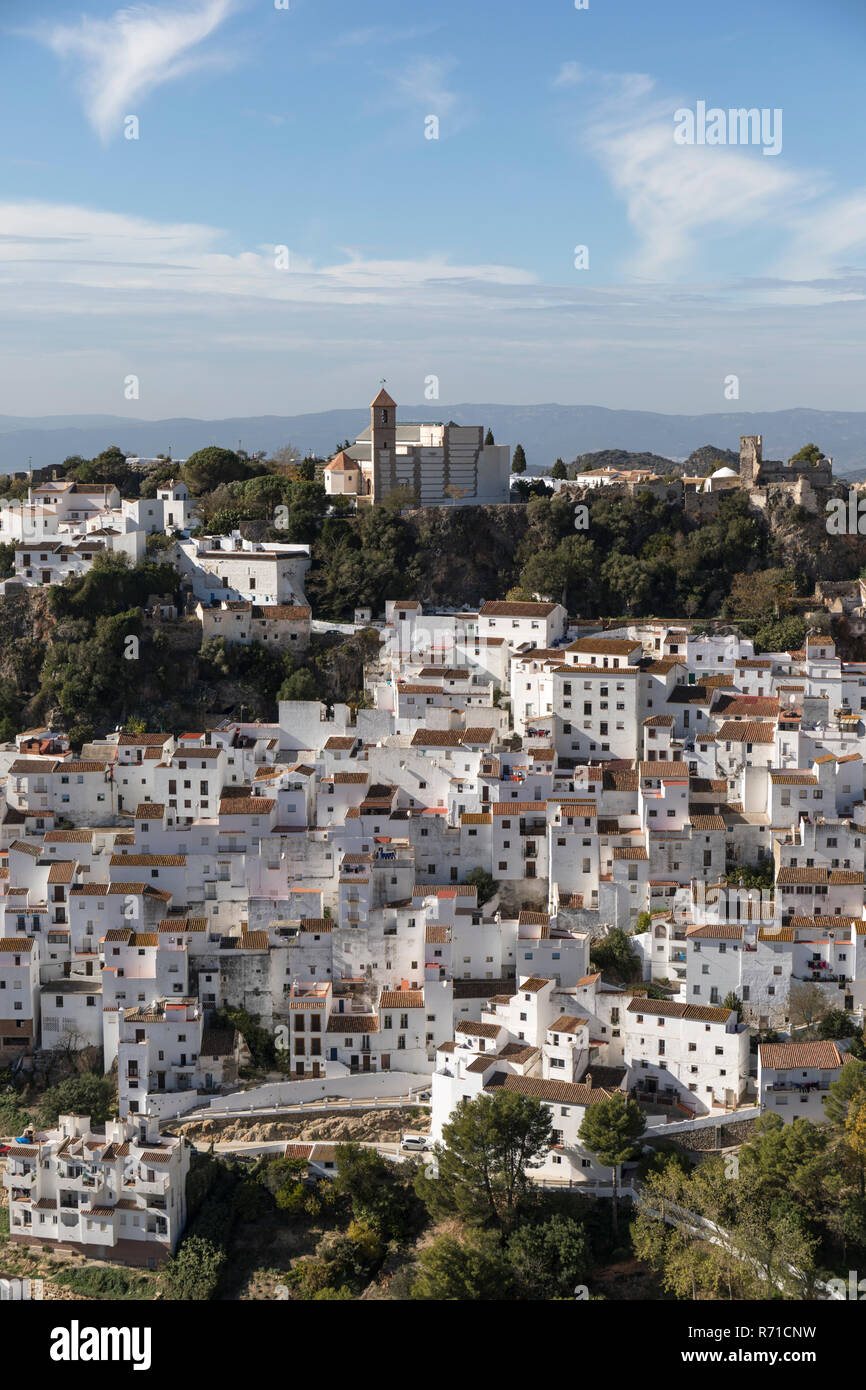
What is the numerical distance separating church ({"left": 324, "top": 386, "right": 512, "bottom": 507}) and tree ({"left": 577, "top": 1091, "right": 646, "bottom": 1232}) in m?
18.1

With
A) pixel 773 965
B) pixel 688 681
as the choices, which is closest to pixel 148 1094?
pixel 773 965

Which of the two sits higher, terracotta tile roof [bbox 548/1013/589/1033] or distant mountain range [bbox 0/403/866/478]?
distant mountain range [bbox 0/403/866/478]

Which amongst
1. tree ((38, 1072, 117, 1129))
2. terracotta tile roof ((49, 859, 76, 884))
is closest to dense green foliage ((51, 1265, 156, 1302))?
tree ((38, 1072, 117, 1129))

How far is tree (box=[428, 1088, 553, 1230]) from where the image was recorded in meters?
14.8

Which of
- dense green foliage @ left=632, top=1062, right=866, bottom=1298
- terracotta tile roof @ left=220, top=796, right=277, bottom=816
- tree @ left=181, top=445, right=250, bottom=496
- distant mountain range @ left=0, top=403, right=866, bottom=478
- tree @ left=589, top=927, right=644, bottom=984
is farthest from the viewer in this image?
distant mountain range @ left=0, top=403, right=866, bottom=478

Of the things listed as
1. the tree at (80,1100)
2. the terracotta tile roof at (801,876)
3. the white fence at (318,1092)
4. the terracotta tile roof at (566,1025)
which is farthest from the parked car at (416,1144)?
the terracotta tile roof at (801,876)

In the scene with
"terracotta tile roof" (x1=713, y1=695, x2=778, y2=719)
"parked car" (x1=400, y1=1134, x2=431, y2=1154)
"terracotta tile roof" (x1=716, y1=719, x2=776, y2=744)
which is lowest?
"parked car" (x1=400, y1=1134, x2=431, y2=1154)

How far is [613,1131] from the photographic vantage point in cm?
1494

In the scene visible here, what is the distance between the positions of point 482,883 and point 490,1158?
5.08 meters

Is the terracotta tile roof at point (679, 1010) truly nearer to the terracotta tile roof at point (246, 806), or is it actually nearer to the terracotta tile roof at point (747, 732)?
the terracotta tile roof at point (747, 732)

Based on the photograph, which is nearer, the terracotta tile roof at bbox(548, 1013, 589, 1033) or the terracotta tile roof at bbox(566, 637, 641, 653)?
the terracotta tile roof at bbox(548, 1013, 589, 1033)

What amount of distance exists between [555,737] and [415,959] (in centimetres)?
550

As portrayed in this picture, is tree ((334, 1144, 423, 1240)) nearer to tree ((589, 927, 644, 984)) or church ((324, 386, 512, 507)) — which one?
tree ((589, 927, 644, 984))

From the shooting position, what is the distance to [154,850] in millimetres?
19828
